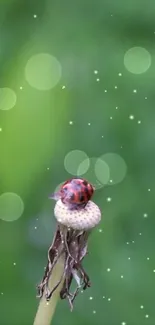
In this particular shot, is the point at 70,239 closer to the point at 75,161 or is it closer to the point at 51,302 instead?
the point at 51,302

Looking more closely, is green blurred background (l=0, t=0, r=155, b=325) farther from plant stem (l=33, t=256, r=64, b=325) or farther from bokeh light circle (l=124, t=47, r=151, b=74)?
plant stem (l=33, t=256, r=64, b=325)

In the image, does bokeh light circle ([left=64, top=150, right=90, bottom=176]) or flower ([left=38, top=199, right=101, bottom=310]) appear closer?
flower ([left=38, top=199, right=101, bottom=310])

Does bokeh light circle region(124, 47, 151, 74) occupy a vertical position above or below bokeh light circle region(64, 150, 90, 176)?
above

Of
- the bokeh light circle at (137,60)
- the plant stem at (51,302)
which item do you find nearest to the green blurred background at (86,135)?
the bokeh light circle at (137,60)

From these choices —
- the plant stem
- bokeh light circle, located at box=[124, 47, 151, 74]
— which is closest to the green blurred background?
bokeh light circle, located at box=[124, 47, 151, 74]

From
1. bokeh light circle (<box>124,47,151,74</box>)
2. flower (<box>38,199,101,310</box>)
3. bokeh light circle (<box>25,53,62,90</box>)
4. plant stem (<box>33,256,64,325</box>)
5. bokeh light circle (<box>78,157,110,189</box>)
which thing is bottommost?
plant stem (<box>33,256,64,325</box>)

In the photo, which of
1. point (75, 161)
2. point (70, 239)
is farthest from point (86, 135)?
point (70, 239)

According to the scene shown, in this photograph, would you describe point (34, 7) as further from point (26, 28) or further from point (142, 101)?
point (142, 101)
